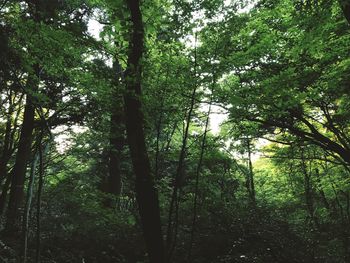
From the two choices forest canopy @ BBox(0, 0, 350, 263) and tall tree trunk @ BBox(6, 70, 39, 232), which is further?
tall tree trunk @ BBox(6, 70, 39, 232)

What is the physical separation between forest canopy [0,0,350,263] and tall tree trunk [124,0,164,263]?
20 millimetres

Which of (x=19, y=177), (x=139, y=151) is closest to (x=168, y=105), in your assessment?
(x=139, y=151)

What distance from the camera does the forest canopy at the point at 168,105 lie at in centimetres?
659

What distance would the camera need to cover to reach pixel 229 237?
909 cm

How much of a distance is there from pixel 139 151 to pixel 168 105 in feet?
6.49

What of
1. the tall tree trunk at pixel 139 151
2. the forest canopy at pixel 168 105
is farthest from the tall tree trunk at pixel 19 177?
the tall tree trunk at pixel 139 151

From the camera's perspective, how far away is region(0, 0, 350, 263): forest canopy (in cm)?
659

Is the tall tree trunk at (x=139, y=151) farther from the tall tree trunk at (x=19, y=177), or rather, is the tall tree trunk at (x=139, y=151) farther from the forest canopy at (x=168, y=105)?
the tall tree trunk at (x=19, y=177)

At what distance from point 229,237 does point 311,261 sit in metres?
2.09

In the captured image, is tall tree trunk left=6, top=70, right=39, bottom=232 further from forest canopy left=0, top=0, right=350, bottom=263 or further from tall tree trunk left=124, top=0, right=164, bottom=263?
tall tree trunk left=124, top=0, right=164, bottom=263

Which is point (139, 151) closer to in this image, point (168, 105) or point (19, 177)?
point (168, 105)

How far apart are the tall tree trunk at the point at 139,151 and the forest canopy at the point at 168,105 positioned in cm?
2

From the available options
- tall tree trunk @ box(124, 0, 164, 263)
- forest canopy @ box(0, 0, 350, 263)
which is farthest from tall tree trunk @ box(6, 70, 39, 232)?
tall tree trunk @ box(124, 0, 164, 263)

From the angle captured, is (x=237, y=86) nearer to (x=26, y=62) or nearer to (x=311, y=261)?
(x=311, y=261)
